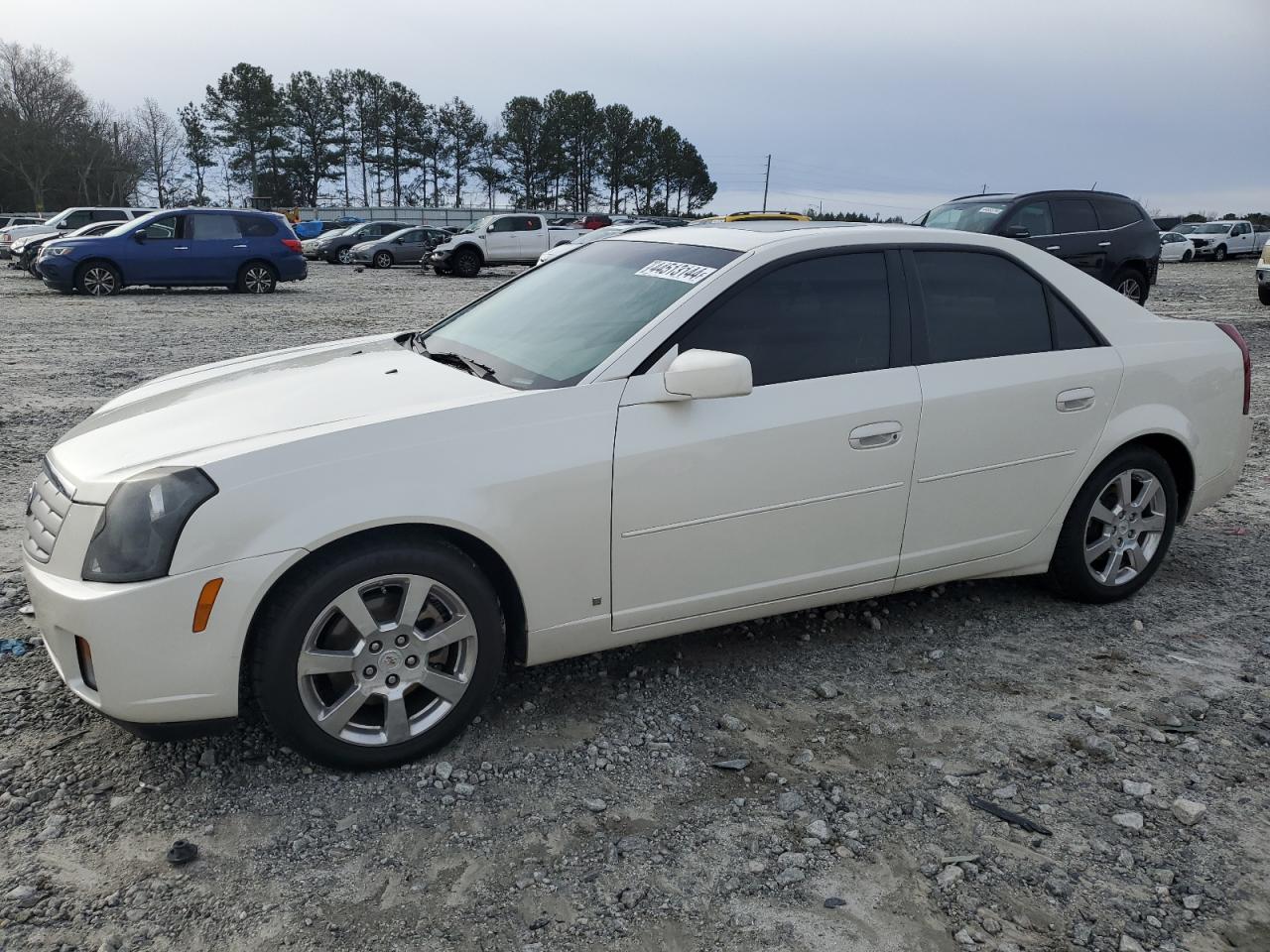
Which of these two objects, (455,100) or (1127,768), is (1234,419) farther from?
(455,100)

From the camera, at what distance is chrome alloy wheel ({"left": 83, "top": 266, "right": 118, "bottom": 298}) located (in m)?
18.7

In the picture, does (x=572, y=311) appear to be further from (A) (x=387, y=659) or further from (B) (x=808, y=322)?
(A) (x=387, y=659)

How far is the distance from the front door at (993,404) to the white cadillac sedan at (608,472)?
0.04 feet

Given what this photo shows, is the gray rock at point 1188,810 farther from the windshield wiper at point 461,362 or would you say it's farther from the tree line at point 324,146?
the tree line at point 324,146

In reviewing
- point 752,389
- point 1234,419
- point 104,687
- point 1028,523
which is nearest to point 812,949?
point 752,389

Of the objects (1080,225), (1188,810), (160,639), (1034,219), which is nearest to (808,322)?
(1188,810)

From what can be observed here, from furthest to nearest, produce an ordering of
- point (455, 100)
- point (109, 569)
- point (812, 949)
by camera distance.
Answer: point (455, 100) → point (109, 569) → point (812, 949)

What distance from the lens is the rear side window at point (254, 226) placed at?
777 inches

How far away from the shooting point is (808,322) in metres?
3.69

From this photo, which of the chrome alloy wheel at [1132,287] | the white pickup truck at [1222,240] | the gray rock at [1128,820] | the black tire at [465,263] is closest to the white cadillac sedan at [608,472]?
the gray rock at [1128,820]

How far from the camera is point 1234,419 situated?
4609 mm

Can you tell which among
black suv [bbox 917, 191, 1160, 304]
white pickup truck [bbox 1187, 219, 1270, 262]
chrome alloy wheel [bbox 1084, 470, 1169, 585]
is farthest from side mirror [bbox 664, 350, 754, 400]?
white pickup truck [bbox 1187, 219, 1270, 262]

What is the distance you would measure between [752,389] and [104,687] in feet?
7.01

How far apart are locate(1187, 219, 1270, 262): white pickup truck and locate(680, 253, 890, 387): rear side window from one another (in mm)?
39366
